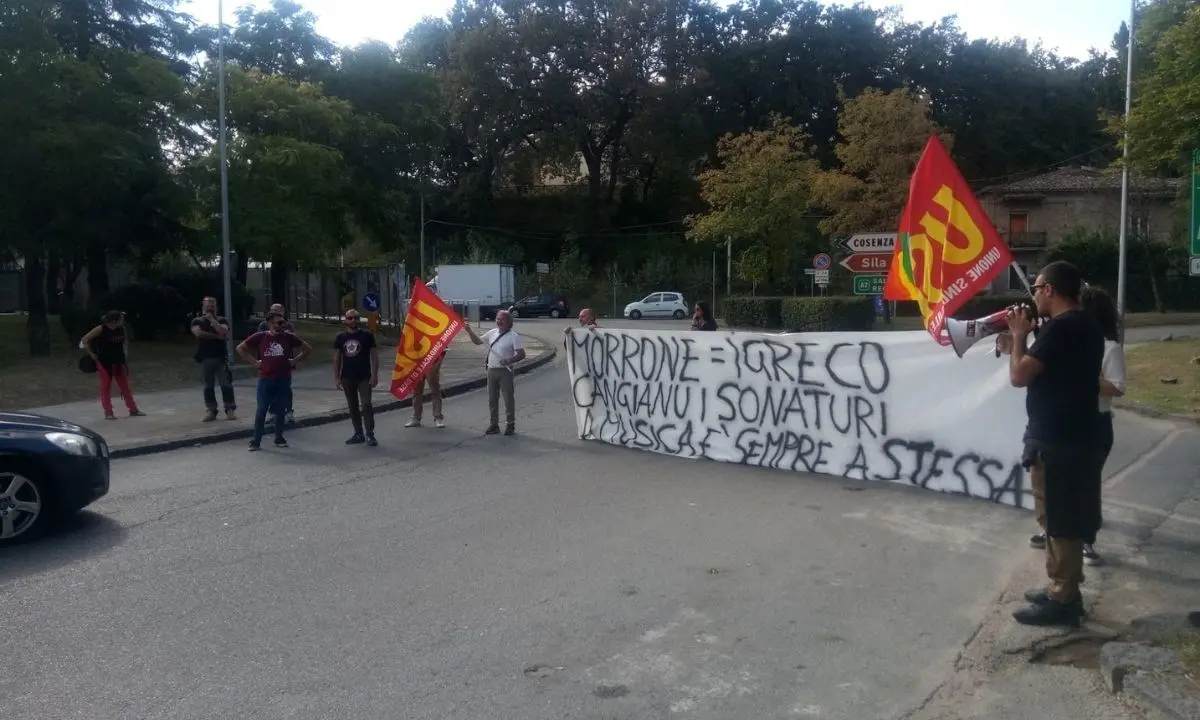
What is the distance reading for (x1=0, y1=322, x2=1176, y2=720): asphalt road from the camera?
15.8ft

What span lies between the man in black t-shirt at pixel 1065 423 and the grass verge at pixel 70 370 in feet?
50.6

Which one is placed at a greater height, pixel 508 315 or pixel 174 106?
pixel 174 106

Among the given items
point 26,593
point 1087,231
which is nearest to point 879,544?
point 26,593

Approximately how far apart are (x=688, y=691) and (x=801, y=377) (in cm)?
576

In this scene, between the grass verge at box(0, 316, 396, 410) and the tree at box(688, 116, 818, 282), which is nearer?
the grass verge at box(0, 316, 396, 410)

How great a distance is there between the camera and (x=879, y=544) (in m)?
7.47

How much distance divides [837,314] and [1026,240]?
→ 30.3 metres

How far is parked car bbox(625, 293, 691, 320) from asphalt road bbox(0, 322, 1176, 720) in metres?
42.3

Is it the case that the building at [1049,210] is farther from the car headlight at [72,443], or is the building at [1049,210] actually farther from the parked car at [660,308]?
the car headlight at [72,443]

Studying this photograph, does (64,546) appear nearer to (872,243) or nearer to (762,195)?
(872,243)

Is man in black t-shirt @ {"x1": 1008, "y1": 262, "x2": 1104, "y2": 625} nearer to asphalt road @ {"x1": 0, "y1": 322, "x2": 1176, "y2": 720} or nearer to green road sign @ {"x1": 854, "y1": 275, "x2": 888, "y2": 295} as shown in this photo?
asphalt road @ {"x1": 0, "y1": 322, "x2": 1176, "y2": 720}

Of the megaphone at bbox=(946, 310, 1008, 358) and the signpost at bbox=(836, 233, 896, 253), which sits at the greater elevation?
the signpost at bbox=(836, 233, 896, 253)

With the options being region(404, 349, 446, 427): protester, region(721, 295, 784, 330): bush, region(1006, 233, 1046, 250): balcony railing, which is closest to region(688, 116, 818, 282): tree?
region(721, 295, 784, 330): bush

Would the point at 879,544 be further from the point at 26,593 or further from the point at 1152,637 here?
the point at 26,593
